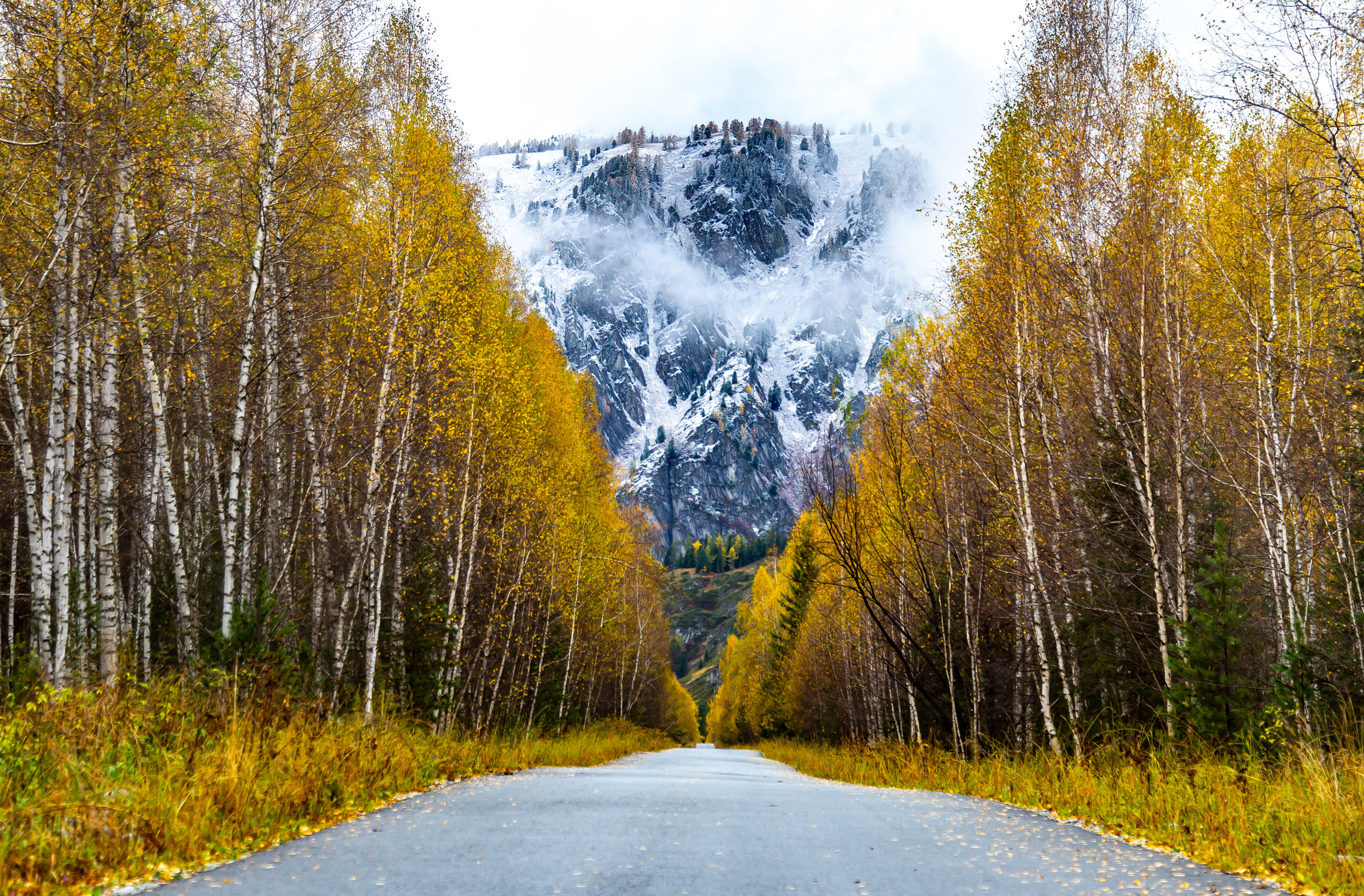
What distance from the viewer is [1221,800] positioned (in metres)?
7.20

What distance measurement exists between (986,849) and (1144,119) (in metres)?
13.0

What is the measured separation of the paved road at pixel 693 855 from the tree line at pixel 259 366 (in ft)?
12.7

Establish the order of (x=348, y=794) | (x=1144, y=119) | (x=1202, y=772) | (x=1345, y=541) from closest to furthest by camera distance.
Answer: (x=348, y=794) < (x=1202, y=772) < (x=1345, y=541) < (x=1144, y=119)

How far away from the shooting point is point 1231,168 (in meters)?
15.4

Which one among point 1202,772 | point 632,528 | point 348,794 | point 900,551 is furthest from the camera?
point 632,528

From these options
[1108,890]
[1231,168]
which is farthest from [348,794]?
[1231,168]

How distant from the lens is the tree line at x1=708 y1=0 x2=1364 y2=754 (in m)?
10.9

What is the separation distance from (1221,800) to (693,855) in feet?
15.4

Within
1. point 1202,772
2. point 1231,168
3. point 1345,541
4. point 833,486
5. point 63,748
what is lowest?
point 1202,772

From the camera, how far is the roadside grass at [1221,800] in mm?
5484

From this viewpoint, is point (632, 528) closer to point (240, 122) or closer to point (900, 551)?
point (900, 551)

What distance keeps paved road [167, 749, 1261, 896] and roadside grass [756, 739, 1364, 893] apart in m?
0.40

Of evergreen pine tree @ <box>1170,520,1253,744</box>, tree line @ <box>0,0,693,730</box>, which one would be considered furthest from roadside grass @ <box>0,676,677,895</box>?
evergreen pine tree @ <box>1170,520,1253,744</box>

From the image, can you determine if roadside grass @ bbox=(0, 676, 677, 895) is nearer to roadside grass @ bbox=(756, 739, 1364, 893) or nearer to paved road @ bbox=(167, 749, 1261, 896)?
paved road @ bbox=(167, 749, 1261, 896)
